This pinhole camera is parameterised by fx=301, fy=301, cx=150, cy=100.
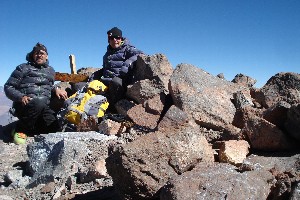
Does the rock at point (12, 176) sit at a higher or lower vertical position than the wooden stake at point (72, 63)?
lower

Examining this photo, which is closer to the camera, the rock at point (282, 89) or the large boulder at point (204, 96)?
the rock at point (282, 89)

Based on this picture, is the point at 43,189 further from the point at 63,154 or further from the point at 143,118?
the point at 143,118

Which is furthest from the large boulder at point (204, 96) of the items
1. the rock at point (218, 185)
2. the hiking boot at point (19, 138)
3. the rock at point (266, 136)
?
the hiking boot at point (19, 138)

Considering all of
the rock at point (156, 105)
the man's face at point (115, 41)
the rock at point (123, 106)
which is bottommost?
the rock at point (156, 105)

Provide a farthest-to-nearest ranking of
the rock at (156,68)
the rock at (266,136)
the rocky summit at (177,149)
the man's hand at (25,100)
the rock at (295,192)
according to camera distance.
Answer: the man's hand at (25,100), the rock at (156,68), the rock at (266,136), the rocky summit at (177,149), the rock at (295,192)

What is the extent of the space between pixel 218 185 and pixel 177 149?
92 cm

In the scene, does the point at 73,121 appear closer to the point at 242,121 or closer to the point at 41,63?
the point at 41,63

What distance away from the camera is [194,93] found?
7.24 meters

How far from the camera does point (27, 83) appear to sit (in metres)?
9.98

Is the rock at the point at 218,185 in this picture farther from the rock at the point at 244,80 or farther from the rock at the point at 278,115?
the rock at the point at 244,80

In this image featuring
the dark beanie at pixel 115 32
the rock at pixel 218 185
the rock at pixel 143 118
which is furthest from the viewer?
the dark beanie at pixel 115 32

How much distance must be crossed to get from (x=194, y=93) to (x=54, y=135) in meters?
3.58

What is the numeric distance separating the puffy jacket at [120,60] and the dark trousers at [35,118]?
2.21 metres

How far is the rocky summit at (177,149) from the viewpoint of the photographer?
3.70 metres
